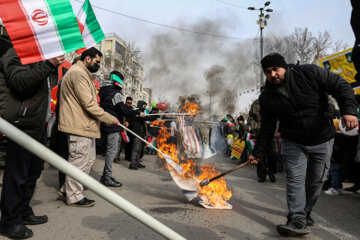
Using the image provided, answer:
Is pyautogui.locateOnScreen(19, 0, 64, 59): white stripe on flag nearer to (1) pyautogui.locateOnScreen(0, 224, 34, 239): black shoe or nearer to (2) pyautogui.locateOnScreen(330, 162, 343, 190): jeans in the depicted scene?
(1) pyautogui.locateOnScreen(0, 224, 34, 239): black shoe

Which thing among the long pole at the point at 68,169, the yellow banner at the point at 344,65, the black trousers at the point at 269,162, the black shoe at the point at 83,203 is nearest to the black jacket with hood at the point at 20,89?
the black shoe at the point at 83,203

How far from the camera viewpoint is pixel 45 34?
2.33m

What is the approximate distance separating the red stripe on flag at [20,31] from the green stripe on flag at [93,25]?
5.27 ft

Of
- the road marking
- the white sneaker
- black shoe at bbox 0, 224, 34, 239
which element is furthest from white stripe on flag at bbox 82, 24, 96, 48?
the white sneaker

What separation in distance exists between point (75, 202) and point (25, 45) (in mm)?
2431

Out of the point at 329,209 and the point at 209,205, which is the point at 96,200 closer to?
the point at 209,205

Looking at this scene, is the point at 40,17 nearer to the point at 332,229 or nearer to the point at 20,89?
the point at 20,89

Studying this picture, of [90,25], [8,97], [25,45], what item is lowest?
[8,97]

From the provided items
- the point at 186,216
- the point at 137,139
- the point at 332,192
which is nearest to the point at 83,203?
the point at 186,216

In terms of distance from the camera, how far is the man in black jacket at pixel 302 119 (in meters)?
3.21

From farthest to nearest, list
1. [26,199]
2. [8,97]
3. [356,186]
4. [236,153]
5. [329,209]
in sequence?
[236,153], [356,186], [329,209], [26,199], [8,97]

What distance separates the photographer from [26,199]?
3.04 m

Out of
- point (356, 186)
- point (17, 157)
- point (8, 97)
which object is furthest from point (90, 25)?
point (356, 186)

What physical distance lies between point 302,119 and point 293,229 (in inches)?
50.0
